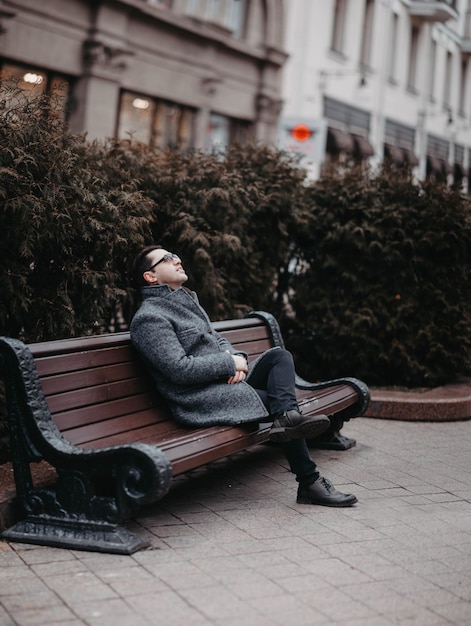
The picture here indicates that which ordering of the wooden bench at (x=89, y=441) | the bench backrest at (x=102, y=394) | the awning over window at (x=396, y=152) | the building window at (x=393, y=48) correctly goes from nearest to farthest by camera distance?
the wooden bench at (x=89, y=441)
the bench backrest at (x=102, y=394)
the awning over window at (x=396, y=152)
the building window at (x=393, y=48)

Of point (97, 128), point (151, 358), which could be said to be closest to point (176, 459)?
point (151, 358)

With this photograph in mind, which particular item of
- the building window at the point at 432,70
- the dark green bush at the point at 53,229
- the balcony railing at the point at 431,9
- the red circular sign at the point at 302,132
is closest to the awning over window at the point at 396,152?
the balcony railing at the point at 431,9

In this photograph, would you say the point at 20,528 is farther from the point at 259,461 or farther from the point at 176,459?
the point at 259,461

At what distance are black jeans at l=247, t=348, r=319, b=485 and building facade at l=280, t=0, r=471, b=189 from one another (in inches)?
538

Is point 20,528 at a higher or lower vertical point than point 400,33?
lower

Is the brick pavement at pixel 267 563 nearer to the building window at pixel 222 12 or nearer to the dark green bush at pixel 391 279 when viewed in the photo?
the dark green bush at pixel 391 279

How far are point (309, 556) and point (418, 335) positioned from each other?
4718mm

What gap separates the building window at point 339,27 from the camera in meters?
26.8

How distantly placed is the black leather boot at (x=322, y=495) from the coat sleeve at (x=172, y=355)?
809mm

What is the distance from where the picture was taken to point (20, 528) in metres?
4.90

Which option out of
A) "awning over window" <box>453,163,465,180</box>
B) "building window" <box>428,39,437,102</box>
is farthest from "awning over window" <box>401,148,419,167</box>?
"awning over window" <box>453,163,465,180</box>

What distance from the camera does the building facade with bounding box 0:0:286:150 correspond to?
17453 mm

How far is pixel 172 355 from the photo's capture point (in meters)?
5.37

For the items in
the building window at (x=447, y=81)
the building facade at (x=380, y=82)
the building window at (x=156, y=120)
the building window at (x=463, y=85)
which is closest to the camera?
the building window at (x=156, y=120)
